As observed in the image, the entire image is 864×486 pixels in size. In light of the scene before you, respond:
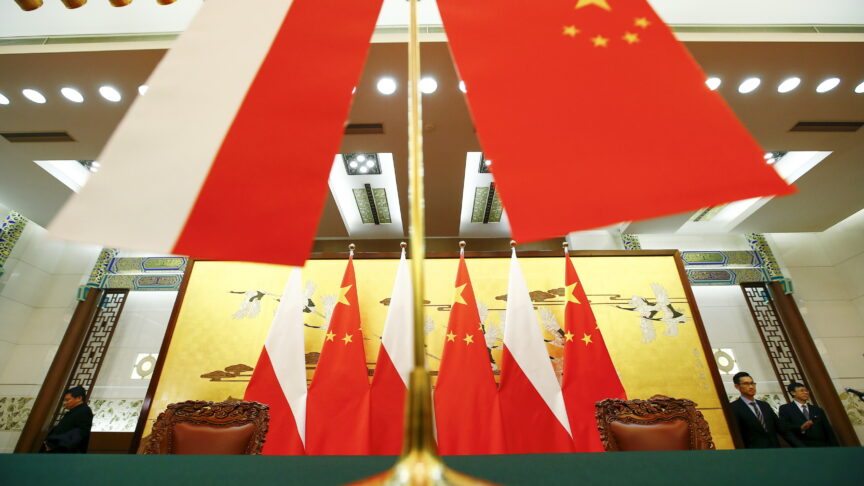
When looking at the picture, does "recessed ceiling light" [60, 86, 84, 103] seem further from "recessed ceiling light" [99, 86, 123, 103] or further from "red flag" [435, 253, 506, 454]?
"red flag" [435, 253, 506, 454]

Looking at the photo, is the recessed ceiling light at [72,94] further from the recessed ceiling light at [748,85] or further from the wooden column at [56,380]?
the recessed ceiling light at [748,85]

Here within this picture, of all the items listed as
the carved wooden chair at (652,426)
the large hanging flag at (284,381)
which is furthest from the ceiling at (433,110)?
the carved wooden chair at (652,426)

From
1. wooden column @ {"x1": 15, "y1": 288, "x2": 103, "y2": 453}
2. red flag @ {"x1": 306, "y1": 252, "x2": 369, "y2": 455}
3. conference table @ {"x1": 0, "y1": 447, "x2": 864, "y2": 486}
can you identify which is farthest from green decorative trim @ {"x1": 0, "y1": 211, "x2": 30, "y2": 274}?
conference table @ {"x1": 0, "y1": 447, "x2": 864, "y2": 486}

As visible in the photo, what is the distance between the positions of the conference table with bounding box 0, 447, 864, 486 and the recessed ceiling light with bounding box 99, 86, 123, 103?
3796mm

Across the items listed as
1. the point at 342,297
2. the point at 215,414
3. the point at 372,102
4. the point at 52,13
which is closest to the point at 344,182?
the point at 372,102

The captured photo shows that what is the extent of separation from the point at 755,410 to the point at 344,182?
195 inches

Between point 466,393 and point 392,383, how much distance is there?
59cm

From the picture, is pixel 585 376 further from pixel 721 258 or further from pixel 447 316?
pixel 721 258

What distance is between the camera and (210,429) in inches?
79.8

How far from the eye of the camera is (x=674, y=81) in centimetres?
63

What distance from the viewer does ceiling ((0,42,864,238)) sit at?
3.14m

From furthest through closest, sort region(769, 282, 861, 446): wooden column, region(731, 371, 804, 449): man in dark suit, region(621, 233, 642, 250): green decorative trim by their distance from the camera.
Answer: region(621, 233, 642, 250): green decorative trim
region(769, 282, 861, 446): wooden column
region(731, 371, 804, 449): man in dark suit

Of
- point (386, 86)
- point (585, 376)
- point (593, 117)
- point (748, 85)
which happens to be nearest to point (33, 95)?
point (386, 86)

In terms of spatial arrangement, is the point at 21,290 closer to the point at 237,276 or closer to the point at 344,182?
the point at 237,276
